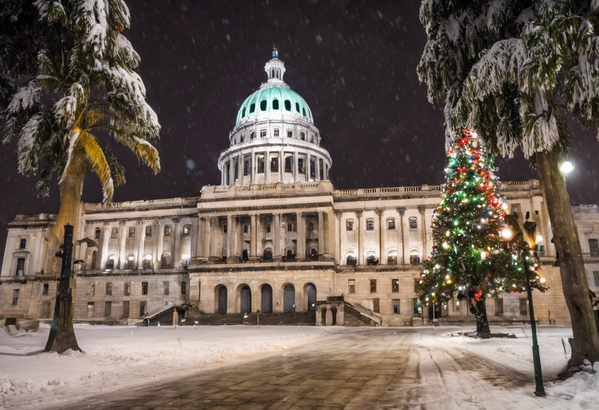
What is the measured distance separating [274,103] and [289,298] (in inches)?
1832

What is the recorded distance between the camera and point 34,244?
80.4 meters

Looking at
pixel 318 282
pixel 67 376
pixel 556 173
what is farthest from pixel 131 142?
pixel 318 282

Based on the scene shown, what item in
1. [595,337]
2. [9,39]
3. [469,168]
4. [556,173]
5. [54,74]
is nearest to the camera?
[595,337]

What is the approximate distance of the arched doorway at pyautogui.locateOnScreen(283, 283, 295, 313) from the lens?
220 ft

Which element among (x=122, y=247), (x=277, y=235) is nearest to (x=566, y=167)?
(x=277, y=235)

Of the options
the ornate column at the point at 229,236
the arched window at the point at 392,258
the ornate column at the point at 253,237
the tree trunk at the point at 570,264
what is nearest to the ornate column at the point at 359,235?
the arched window at the point at 392,258

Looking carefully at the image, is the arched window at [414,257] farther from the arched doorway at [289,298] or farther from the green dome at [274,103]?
the green dome at [274,103]

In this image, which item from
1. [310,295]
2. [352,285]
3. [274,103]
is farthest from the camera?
[274,103]

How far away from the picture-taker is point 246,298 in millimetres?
68938

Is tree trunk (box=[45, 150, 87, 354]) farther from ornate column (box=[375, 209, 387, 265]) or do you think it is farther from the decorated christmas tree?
ornate column (box=[375, 209, 387, 265])

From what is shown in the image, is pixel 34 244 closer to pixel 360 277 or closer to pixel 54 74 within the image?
pixel 360 277

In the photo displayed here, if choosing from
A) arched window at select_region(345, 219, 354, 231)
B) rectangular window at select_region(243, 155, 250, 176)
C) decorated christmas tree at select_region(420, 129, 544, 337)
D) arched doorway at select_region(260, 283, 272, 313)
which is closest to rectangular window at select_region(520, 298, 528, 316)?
arched window at select_region(345, 219, 354, 231)

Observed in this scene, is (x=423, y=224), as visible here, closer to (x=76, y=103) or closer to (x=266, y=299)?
(x=266, y=299)

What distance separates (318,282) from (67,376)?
53.7 metres
